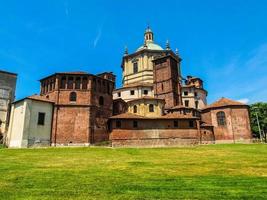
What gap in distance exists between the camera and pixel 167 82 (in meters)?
51.9

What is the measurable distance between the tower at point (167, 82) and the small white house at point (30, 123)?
24.4 metres

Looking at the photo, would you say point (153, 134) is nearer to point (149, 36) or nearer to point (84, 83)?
point (84, 83)

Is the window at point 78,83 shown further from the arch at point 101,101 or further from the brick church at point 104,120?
the arch at point 101,101

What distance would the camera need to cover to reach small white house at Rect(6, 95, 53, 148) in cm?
3522

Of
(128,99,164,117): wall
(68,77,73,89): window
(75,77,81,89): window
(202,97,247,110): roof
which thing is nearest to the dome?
(128,99,164,117): wall

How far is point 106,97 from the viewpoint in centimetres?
4328

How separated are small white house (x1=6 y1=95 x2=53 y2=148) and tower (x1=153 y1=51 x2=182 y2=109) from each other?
2438 centimetres

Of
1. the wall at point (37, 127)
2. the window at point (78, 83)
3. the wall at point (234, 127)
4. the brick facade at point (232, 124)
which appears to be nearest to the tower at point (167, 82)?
the brick facade at point (232, 124)

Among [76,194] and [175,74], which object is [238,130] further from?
[76,194]

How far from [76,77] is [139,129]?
46.9 ft

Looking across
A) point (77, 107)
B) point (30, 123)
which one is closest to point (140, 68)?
point (77, 107)

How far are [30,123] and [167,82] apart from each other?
29320 millimetres

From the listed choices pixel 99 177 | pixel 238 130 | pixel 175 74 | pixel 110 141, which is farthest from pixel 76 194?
pixel 175 74

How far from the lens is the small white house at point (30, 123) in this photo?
35.2m
